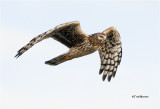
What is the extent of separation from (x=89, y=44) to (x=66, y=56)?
2.29 feet

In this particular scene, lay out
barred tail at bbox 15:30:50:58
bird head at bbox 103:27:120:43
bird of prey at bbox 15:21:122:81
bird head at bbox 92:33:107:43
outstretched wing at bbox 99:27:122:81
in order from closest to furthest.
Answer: barred tail at bbox 15:30:50:58 → bird of prey at bbox 15:21:122:81 → bird head at bbox 92:33:107:43 → bird head at bbox 103:27:120:43 → outstretched wing at bbox 99:27:122:81

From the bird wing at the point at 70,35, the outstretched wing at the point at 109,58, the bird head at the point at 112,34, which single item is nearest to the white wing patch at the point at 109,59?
the outstretched wing at the point at 109,58

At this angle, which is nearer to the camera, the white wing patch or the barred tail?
the barred tail

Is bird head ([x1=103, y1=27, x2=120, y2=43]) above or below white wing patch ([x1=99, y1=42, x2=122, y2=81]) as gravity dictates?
above

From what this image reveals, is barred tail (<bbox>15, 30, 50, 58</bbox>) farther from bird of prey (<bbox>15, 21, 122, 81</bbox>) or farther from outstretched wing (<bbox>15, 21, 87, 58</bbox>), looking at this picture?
outstretched wing (<bbox>15, 21, 87, 58</bbox>)

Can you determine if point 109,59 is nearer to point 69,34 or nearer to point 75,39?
point 75,39

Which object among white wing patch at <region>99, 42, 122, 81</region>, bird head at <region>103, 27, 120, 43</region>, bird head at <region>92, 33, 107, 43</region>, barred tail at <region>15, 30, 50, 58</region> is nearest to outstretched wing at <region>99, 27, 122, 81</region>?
white wing patch at <region>99, 42, 122, 81</region>

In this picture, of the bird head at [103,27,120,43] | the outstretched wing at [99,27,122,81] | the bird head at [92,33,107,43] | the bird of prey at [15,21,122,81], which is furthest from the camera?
the outstretched wing at [99,27,122,81]

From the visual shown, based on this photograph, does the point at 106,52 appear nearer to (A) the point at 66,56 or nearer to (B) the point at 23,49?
(A) the point at 66,56

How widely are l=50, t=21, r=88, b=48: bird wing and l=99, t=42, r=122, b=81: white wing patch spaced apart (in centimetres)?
144

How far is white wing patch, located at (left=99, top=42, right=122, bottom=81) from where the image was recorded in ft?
33.0

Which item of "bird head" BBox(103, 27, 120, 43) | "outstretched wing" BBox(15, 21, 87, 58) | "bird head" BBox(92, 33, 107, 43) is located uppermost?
"bird head" BBox(103, 27, 120, 43)

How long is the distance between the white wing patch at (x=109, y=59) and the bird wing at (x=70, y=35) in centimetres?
144

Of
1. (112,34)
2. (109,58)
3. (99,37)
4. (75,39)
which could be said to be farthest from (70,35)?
(109,58)
